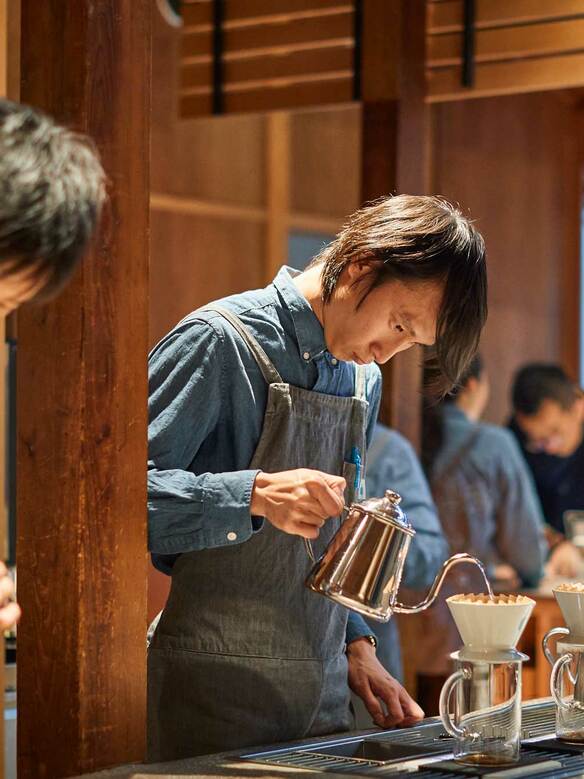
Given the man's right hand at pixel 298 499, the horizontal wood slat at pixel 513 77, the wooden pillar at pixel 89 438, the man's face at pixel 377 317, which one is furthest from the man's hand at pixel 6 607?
the horizontal wood slat at pixel 513 77

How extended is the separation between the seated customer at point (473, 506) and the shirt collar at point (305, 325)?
3001 millimetres

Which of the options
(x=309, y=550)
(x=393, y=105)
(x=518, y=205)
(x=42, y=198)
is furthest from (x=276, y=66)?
(x=518, y=205)

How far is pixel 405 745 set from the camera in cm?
226

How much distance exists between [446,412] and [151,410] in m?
3.35

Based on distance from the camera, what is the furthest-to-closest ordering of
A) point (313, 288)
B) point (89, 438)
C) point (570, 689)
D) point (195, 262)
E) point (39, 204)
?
point (195, 262)
point (313, 288)
point (570, 689)
point (89, 438)
point (39, 204)

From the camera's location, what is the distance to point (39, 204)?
4.84ft

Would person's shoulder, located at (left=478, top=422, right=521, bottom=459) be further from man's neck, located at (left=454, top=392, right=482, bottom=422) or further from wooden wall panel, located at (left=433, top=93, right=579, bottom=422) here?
wooden wall panel, located at (left=433, top=93, right=579, bottom=422)

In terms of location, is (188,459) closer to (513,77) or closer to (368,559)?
(368,559)

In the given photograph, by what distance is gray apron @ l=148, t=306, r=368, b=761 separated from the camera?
2369mm

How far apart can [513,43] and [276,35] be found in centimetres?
78

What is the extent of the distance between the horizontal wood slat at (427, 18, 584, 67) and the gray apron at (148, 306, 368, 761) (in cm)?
182

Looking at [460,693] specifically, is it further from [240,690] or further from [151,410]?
[151,410]

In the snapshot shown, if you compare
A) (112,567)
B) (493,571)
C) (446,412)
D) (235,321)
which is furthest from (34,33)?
(493,571)

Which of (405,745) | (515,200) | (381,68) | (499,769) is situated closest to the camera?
(499,769)
